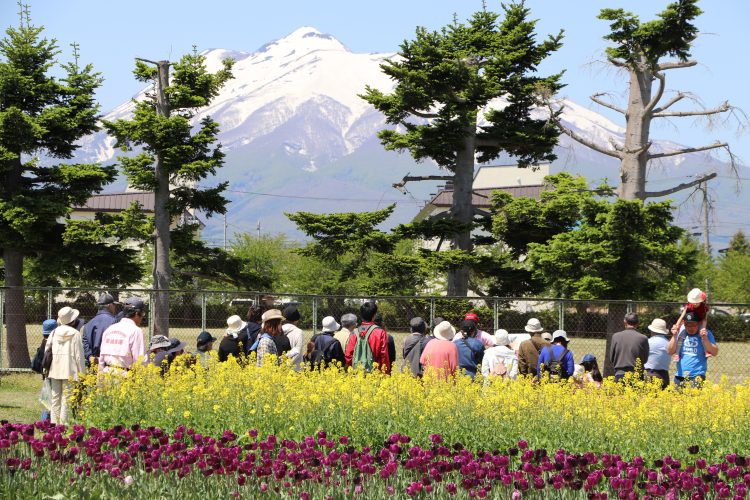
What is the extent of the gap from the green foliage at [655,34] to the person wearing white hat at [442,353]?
16.1 metres

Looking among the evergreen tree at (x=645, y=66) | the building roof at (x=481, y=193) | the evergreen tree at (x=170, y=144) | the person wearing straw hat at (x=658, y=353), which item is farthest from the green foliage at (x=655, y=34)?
the building roof at (x=481, y=193)

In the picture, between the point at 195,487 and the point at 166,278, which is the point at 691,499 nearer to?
the point at 195,487

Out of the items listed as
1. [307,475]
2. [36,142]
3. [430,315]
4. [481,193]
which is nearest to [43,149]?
[36,142]

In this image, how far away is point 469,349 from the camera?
12078 millimetres

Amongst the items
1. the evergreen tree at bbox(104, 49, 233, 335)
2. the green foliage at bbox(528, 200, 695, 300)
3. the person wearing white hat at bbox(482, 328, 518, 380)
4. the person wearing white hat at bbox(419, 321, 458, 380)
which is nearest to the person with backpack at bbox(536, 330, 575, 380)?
the person wearing white hat at bbox(482, 328, 518, 380)

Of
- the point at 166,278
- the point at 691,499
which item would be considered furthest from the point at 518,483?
the point at 166,278

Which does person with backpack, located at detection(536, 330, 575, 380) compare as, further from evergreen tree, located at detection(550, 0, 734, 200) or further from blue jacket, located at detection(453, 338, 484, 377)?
evergreen tree, located at detection(550, 0, 734, 200)

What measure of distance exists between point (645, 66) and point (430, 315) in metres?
10.5

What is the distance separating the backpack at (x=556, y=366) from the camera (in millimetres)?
11742

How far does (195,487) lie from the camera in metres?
6.50

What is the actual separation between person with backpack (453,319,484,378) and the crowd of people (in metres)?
0.01

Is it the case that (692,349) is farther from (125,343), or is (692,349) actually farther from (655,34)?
(655,34)

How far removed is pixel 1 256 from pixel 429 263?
1213cm

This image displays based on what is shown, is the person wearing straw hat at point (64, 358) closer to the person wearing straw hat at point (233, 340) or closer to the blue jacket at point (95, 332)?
the blue jacket at point (95, 332)
